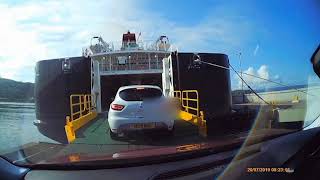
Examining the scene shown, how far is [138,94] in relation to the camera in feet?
13.7

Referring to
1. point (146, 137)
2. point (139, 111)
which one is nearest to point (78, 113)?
point (139, 111)

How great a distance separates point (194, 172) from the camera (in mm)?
3758

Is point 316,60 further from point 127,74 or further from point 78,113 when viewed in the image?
point 78,113

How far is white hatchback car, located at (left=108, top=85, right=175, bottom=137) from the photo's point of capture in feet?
13.2

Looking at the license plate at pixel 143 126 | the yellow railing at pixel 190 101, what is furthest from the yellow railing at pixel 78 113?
the yellow railing at pixel 190 101

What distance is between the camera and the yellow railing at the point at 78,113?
389cm

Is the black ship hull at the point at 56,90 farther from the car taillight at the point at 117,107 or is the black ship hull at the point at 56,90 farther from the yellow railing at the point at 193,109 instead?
the yellow railing at the point at 193,109

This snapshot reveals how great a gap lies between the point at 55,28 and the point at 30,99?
21.5 inches

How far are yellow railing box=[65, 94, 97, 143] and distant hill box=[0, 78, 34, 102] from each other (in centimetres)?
34

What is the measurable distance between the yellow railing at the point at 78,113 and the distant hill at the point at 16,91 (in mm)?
344

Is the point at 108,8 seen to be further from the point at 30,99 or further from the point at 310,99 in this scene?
the point at 310,99

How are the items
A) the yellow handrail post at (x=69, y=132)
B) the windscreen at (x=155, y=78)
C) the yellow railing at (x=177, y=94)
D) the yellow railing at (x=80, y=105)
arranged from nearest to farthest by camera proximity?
the windscreen at (x=155, y=78), the yellow handrail post at (x=69, y=132), the yellow railing at (x=80, y=105), the yellow railing at (x=177, y=94)

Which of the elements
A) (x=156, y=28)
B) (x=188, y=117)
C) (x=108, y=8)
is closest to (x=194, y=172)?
(x=188, y=117)

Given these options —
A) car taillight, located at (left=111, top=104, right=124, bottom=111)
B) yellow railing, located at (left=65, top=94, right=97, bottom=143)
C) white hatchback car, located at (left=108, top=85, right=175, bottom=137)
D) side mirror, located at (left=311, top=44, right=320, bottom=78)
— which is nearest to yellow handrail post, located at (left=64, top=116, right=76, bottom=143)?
yellow railing, located at (left=65, top=94, right=97, bottom=143)
